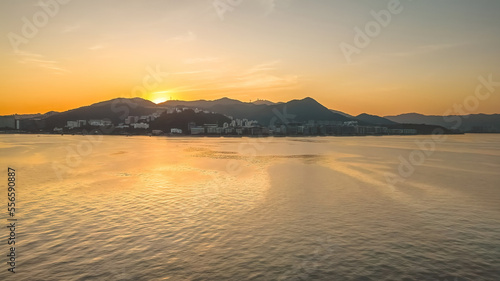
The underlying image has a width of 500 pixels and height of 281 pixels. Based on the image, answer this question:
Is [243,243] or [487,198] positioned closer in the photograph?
[243,243]

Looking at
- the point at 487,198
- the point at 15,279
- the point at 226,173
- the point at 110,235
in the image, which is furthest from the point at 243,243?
the point at 226,173

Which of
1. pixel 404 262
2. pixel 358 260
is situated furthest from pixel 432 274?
pixel 358 260

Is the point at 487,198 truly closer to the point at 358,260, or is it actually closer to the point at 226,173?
the point at 358,260

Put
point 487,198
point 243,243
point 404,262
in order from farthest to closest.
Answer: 1. point 487,198
2. point 243,243
3. point 404,262

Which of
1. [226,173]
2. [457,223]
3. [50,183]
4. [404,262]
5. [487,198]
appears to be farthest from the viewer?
[226,173]

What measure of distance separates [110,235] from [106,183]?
67.5 feet

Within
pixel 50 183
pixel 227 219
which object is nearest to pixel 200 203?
pixel 227 219

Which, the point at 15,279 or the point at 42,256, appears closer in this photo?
the point at 15,279

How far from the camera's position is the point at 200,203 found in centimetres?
2606

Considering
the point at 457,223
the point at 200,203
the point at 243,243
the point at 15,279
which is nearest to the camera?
the point at 15,279

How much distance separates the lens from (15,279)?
12.5 meters

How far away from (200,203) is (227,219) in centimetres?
525

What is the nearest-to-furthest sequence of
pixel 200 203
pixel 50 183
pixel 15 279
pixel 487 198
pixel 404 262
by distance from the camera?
pixel 15 279 → pixel 404 262 → pixel 200 203 → pixel 487 198 → pixel 50 183

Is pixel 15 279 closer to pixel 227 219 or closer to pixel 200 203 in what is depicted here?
pixel 227 219
